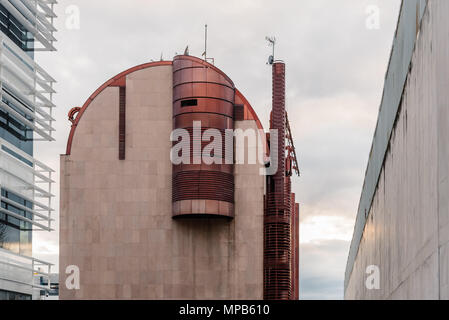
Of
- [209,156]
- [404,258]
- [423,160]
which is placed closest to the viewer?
[423,160]

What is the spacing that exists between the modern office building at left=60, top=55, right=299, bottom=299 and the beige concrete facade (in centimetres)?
7

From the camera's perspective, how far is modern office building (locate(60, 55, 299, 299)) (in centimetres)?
5712

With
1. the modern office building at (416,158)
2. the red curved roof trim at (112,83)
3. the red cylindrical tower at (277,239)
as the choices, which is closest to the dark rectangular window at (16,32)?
the red curved roof trim at (112,83)

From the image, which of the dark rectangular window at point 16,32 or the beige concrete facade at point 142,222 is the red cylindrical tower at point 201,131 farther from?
the dark rectangular window at point 16,32

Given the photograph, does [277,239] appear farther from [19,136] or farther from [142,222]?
[19,136]

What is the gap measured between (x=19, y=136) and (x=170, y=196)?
26.1 m

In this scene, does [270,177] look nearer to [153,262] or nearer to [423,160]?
[153,262]

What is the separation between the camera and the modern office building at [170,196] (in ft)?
187

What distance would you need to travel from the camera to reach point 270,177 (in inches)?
2430

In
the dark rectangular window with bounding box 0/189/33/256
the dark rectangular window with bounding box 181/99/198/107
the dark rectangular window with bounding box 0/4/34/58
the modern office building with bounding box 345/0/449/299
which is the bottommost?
the modern office building with bounding box 345/0/449/299

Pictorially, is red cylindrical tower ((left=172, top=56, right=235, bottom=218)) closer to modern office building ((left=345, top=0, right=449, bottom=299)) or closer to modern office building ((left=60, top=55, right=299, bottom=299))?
modern office building ((left=60, top=55, right=299, bottom=299))

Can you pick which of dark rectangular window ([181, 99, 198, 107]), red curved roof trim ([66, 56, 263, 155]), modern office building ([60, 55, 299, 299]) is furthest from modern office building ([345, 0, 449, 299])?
red curved roof trim ([66, 56, 263, 155])
